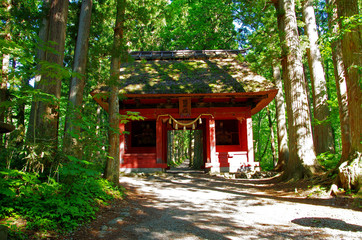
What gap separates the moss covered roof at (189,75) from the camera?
11.0 meters

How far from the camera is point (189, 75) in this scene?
40.4 ft

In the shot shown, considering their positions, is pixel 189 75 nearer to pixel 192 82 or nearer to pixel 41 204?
pixel 192 82

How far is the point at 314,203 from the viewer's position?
18.0 ft

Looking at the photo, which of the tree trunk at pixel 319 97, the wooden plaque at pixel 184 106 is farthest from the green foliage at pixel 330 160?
the wooden plaque at pixel 184 106

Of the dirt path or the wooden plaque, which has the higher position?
the wooden plaque

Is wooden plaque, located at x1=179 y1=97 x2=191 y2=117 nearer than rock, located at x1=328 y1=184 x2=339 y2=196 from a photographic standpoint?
No

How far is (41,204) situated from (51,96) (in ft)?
5.52

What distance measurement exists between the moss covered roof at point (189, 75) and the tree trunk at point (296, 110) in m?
2.46

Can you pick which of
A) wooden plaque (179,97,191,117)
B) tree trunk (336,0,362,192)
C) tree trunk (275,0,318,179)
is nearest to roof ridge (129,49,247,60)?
wooden plaque (179,97,191,117)

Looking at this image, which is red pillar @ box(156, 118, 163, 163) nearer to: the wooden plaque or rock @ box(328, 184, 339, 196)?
the wooden plaque

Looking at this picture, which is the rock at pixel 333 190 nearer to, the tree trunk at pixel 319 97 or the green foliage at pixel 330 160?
the green foliage at pixel 330 160

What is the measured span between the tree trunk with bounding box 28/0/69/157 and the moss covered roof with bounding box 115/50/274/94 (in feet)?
14.0

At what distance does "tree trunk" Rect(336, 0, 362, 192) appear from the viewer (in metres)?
5.44

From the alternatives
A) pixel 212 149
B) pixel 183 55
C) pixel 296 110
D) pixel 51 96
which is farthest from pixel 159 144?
pixel 51 96
